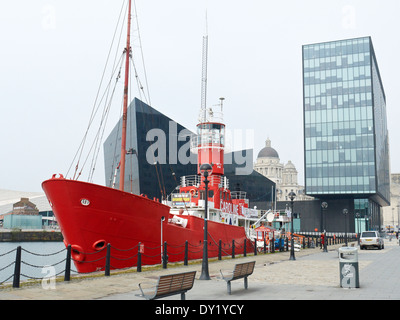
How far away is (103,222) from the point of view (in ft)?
57.5

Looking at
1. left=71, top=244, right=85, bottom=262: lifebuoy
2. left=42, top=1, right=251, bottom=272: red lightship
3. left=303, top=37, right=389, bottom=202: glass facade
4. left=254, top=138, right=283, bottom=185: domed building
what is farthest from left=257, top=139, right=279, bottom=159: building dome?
left=71, top=244, right=85, bottom=262: lifebuoy

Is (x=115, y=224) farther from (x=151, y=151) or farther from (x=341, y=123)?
(x=341, y=123)

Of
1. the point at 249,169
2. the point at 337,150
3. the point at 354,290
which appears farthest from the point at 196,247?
the point at 249,169

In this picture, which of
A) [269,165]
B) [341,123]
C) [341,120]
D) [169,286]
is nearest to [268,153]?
[269,165]

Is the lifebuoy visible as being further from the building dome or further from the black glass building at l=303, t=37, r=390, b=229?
the building dome

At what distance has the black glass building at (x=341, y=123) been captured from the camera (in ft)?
256

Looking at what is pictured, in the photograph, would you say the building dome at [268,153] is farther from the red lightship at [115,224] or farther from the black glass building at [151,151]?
the red lightship at [115,224]

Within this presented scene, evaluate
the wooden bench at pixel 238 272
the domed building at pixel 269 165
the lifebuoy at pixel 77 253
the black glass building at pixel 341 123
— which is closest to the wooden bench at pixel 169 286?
the wooden bench at pixel 238 272

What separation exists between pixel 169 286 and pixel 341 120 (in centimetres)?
7635

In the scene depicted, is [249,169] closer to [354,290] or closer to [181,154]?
[181,154]

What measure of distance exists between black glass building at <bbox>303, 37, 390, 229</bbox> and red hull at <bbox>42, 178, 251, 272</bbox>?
212 ft

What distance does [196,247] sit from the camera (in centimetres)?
2419

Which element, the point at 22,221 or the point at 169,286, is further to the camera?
the point at 22,221
